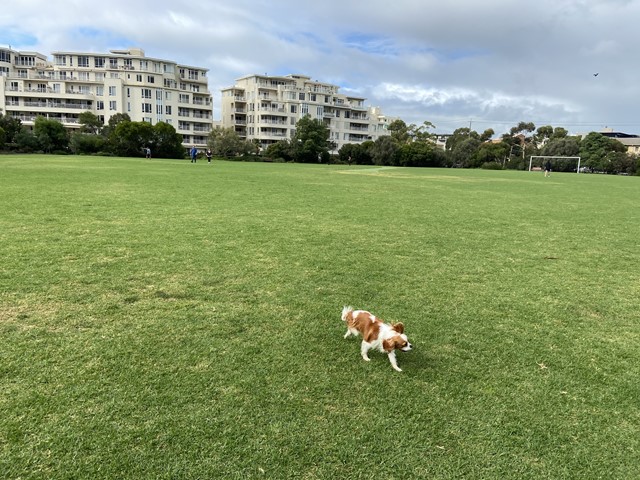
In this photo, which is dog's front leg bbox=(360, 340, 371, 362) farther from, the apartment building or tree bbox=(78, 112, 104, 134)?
the apartment building

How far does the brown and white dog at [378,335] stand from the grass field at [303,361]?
14 centimetres

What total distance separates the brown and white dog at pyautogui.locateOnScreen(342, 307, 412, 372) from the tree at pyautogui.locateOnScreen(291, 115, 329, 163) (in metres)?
60.8

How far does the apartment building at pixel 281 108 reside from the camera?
81375 millimetres

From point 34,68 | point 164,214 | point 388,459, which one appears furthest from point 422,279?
point 34,68

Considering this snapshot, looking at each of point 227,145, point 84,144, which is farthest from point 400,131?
point 84,144

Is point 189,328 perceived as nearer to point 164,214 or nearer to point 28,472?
point 28,472

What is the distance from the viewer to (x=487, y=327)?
171 inches

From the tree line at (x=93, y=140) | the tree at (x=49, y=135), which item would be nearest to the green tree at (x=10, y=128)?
the tree line at (x=93, y=140)

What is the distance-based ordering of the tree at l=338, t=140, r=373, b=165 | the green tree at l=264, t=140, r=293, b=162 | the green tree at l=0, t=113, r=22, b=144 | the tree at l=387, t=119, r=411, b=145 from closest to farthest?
the green tree at l=0, t=113, r=22, b=144, the green tree at l=264, t=140, r=293, b=162, the tree at l=338, t=140, r=373, b=165, the tree at l=387, t=119, r=411, b=145

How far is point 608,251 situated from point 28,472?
912cm

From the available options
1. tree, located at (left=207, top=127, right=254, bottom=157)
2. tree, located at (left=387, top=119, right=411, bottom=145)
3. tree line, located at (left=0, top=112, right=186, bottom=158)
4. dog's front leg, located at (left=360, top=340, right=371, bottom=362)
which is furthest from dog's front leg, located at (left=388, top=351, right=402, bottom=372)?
tree, located at (left=387, top=119, right=411, bottom=145)

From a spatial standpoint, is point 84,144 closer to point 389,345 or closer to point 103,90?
point 103,90

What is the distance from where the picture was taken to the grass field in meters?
2.51

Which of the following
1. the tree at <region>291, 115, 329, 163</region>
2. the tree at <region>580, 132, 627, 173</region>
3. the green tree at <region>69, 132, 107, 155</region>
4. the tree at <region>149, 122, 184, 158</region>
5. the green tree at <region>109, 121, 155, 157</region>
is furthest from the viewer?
the tree at <region>580, 132, 627, 173</region>
